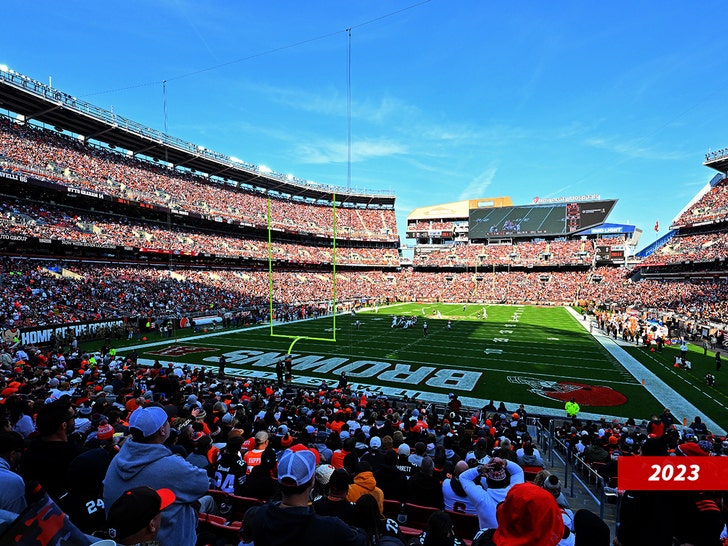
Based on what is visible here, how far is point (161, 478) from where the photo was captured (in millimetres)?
2500

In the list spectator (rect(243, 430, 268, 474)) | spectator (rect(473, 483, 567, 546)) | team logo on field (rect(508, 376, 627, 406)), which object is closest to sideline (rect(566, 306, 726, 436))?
team logo on field (rect(508, 376, 627, 406))

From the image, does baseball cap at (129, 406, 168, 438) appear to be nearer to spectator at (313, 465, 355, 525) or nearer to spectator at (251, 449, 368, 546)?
spectator at (251, 449, 368, 546)

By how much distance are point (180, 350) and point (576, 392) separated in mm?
20291

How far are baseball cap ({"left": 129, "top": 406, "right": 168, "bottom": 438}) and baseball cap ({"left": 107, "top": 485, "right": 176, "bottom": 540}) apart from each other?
2.71 feet

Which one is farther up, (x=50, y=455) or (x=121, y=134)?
(x=121, y=134)

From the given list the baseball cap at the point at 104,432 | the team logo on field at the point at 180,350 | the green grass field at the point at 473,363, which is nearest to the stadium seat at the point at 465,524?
the baseball cap at the point at 104,432

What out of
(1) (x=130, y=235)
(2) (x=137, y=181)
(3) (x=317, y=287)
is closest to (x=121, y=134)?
(2) (x=137, y=181)

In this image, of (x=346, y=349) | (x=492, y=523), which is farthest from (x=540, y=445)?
(x=346, y=349)

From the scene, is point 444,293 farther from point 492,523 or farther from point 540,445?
point 492,523

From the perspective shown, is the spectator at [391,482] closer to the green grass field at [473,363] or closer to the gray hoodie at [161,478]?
the gray hoodie at [161,478]

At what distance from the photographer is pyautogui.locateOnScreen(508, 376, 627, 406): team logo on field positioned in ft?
47.0

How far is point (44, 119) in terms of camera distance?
3694 centimetres

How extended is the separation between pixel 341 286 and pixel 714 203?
159 ft

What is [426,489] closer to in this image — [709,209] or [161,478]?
[161,478]
